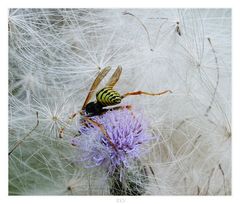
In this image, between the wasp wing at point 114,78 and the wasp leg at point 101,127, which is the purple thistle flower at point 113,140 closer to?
the wasp leg at point 101,127

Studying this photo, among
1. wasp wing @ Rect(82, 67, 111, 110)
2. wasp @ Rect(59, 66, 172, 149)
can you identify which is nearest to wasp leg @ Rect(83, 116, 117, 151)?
wasp @ Rect(59, 66, 172, 149)

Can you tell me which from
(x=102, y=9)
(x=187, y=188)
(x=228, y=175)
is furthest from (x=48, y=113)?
(x=228, y=175)

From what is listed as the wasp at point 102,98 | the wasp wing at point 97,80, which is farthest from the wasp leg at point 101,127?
the wasp wing at point 97,80

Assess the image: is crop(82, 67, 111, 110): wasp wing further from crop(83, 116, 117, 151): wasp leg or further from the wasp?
crop(83, 116, 117, 151): wasp leg

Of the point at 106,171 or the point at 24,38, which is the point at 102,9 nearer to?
the point at 24,38

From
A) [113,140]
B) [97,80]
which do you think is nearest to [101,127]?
[113,140]
